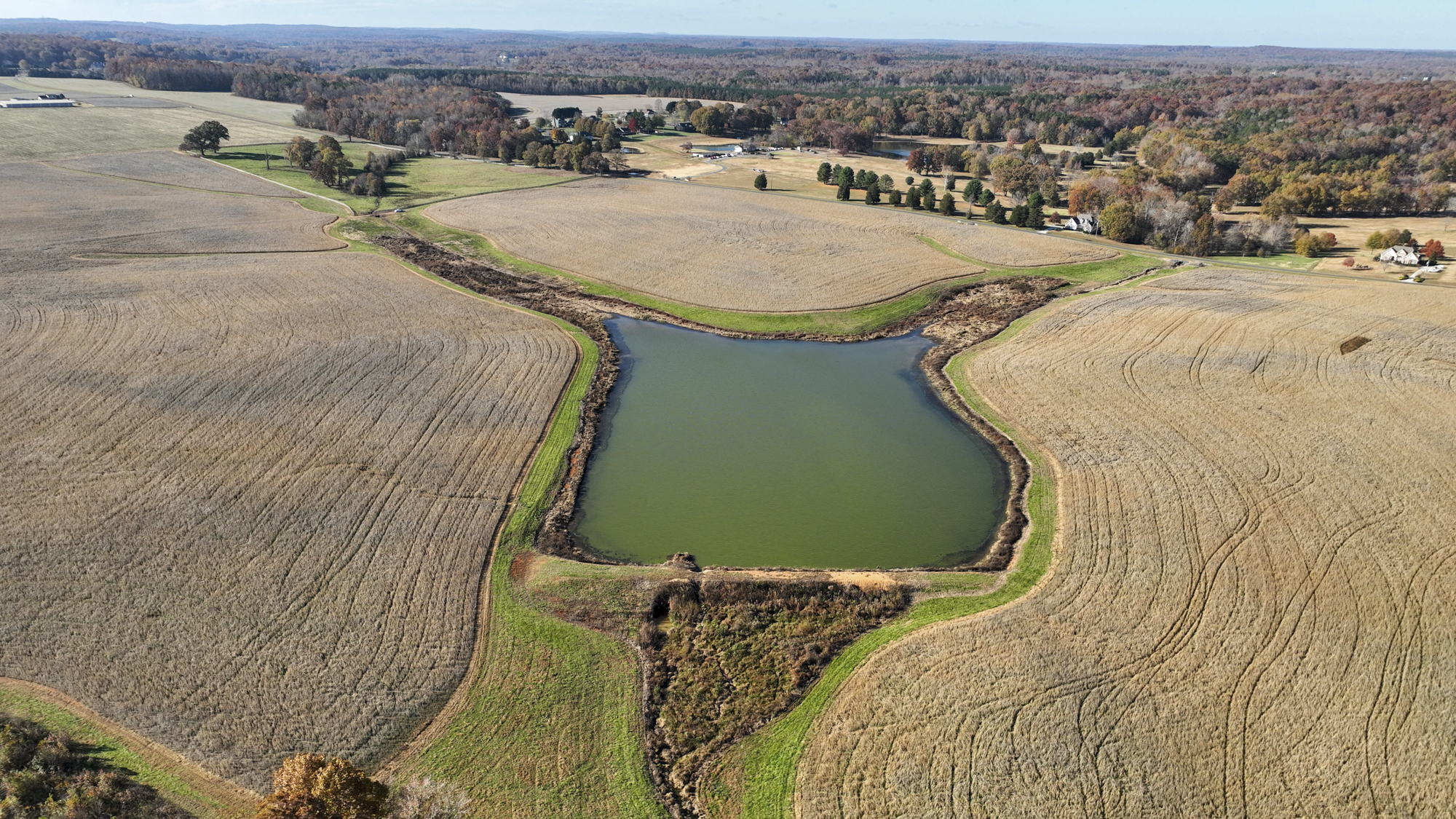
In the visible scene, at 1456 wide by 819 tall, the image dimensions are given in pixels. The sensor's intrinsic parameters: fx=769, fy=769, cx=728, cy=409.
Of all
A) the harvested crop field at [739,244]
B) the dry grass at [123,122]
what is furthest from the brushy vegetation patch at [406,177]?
the dry grass at [123,122]

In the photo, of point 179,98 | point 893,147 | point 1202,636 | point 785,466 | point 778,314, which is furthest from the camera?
point 179,98

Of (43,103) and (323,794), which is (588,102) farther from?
(323,794)

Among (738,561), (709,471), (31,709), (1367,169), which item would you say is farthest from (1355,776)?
(1367,169)

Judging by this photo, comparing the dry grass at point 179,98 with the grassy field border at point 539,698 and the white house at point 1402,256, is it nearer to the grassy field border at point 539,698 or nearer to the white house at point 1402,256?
the grassy field border at point 539,698

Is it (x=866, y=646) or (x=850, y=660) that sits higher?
(x=866, y=646)

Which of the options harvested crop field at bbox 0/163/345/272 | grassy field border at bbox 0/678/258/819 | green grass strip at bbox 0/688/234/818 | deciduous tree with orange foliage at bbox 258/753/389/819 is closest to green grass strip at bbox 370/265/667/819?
deciduous tree with orange foliage at bbox 258/753/389/819

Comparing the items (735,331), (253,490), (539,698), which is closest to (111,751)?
(539,698)
